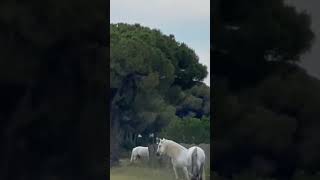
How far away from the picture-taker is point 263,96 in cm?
293

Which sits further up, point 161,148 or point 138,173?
point 161,148

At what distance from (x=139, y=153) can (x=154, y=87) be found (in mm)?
327

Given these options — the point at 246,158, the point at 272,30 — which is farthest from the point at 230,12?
the point at 246,158

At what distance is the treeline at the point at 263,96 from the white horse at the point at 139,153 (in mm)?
326

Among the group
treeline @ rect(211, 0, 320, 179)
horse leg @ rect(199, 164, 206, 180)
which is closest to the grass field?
horse leg @ rect(199, 164, 206, 180)

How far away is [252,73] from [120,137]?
71 cm

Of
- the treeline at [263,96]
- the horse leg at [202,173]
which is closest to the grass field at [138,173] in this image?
Answer: the horse leg at [202,173]

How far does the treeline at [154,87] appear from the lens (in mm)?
2947
